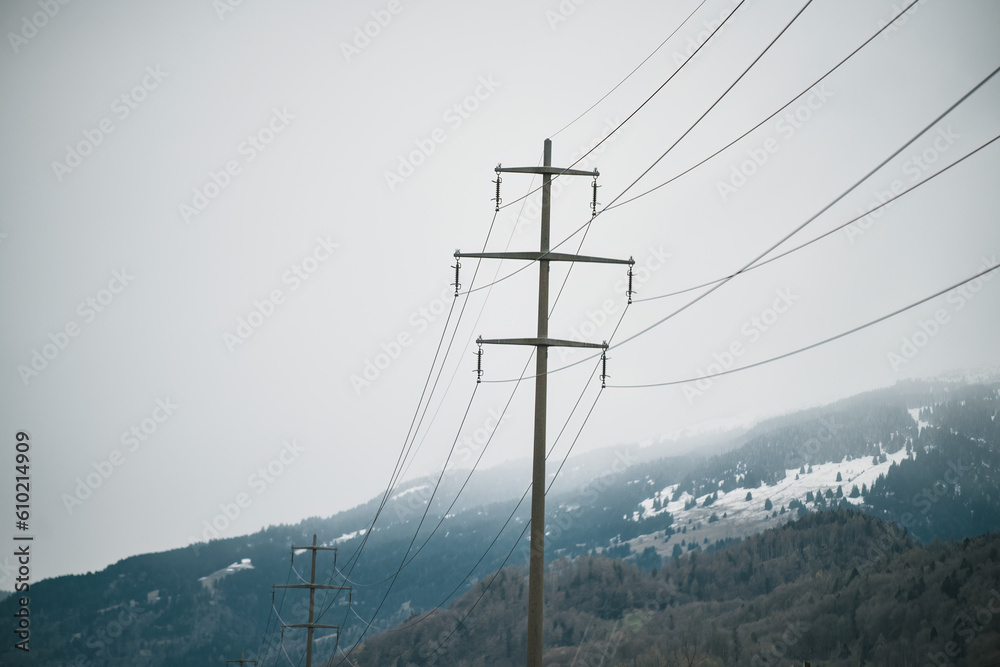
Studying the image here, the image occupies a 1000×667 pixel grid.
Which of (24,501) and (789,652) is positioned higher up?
(24,501)

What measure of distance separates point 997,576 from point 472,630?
9296 centimetres

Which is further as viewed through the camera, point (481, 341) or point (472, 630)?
point (472, 630)

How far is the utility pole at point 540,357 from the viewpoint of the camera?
1730cm

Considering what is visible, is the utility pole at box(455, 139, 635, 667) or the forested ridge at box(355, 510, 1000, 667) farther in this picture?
the forested ridge at box(355, 510, 1000, 667)

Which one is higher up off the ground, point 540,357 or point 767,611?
point 540,357

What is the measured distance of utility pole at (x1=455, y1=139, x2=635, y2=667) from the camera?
681 inches

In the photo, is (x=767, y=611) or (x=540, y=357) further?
(x=767, y=611)

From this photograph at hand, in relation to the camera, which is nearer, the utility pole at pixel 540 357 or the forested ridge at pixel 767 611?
the utility pole at pixel 540 357

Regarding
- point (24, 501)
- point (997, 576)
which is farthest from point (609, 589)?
point (24, 501)

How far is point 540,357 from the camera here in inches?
750

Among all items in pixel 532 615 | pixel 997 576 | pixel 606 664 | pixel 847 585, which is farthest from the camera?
pixel 847 585

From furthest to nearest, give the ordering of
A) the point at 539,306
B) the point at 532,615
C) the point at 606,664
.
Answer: the point at 606,664, the point at 539,306, the point at 532,615

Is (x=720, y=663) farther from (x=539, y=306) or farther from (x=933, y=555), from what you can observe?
(x=539, y=306)

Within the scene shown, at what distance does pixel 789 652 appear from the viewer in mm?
136875
